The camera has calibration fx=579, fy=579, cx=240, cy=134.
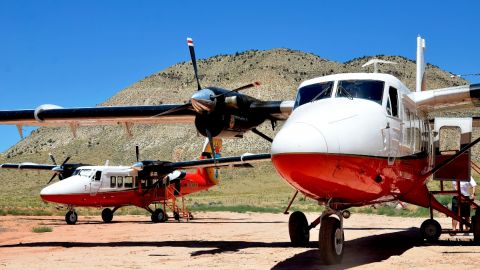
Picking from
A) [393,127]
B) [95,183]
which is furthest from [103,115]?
[95,183]

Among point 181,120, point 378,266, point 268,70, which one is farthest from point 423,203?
point 268,70

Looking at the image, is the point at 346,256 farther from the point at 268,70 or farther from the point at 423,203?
the point at 268,70

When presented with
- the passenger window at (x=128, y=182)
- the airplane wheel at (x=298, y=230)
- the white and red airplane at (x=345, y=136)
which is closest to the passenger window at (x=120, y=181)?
the passenger window at (x=128, y=182)

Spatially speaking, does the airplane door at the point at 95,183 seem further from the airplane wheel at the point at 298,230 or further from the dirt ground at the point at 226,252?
the airplane wheel at the point at 298,230

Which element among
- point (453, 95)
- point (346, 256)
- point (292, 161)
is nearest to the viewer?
point (292, 161)

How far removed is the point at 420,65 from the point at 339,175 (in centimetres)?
1057

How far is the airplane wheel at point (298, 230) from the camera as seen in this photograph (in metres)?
13.5

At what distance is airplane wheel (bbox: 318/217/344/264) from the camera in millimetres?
9750

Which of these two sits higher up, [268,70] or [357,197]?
[268,70]

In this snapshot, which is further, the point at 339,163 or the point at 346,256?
the point at 346,256

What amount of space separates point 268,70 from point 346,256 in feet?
421

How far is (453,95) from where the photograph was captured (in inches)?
521

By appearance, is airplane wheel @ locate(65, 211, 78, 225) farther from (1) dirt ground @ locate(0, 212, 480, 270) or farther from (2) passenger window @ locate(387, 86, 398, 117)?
(2) passenger window @ locate(387, 86, 398, 117)

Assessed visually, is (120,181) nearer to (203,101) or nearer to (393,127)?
(203,101)
